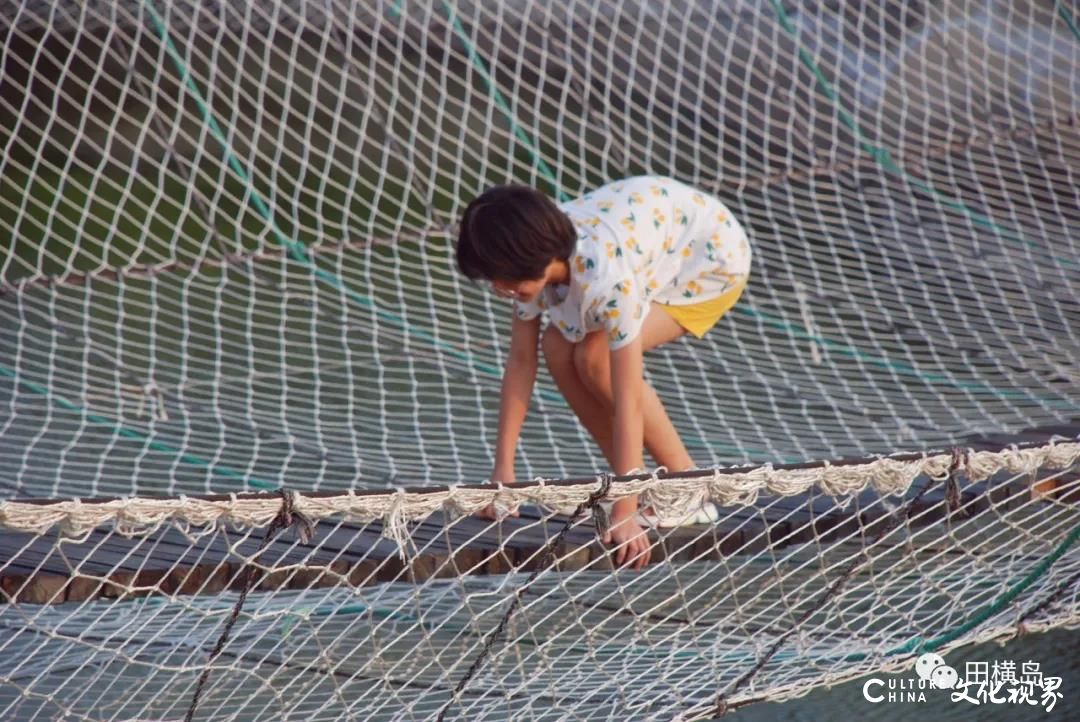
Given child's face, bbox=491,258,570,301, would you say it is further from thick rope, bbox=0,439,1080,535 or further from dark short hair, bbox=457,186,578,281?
thick rope, bbox=0,439,1080,535

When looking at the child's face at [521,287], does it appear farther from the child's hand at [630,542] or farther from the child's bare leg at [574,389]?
the child's hand at [630,542]

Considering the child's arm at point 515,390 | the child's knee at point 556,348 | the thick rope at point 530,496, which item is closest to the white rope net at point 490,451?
the thick rope at point 530,496

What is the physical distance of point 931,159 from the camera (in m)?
4.16

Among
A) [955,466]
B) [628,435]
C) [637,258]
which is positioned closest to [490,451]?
[637,258]

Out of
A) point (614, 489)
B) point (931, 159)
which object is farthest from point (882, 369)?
point (614, 489)

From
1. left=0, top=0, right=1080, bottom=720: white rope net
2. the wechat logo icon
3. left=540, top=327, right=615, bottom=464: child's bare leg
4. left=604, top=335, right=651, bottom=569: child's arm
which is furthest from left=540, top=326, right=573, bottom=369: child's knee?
the wechat logo icon

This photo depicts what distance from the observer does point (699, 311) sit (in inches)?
88.9

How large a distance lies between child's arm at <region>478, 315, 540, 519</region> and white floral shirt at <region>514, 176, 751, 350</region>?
2 cm

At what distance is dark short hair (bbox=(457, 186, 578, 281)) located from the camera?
1918mm

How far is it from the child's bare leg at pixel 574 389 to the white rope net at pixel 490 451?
0.60 ft

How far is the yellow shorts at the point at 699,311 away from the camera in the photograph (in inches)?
88.3

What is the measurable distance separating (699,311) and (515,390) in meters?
0.29

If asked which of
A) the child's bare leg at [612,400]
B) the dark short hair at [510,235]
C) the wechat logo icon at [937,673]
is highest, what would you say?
the dark short hair at [510,235]

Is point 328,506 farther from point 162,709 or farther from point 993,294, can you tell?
point 993,294
